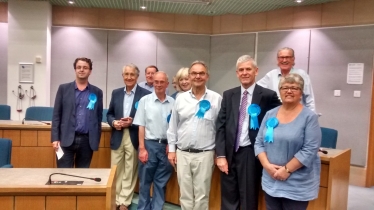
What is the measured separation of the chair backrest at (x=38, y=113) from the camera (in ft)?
14.3

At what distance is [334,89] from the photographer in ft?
16.5

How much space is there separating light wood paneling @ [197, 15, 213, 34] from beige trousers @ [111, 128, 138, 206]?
365cm

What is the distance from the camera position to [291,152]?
7.00 feet

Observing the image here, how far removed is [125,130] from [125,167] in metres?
0.40

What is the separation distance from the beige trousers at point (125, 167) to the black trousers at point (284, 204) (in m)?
1.58

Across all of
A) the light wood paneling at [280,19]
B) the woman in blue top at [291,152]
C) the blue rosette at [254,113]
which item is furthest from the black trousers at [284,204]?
the light wood paneling at [280,19]

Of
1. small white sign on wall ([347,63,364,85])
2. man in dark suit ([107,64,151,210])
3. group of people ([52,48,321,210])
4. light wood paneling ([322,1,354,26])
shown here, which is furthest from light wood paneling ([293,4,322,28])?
man in dark suit ([107,64,151,210])

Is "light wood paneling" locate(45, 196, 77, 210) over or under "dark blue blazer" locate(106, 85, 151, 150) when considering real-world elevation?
under

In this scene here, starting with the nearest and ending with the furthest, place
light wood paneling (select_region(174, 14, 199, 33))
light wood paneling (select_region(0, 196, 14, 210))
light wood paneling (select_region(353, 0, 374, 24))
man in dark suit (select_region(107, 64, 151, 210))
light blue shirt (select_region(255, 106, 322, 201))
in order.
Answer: light wood paneling (select_region(0, 196, 14, 210)), light blue shirt (select_region(255, 106, 322, 201)), man in dark suit (select_region(107, 64, 151, 210)), light wood paneling (select_region(353, 0, 374, 24)), light wood paneling (select_region(174, 14, 199, 33))

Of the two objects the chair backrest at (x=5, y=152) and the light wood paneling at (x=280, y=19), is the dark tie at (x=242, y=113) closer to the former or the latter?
the chair backrest at (x=5, y=152)

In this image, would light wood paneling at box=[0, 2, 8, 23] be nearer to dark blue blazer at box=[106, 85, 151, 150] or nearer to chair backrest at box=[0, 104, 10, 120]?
chair backrest at box=[0, 104, 10, 120]

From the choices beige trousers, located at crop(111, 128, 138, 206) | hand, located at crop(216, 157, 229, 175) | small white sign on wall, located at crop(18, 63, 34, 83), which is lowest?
beige trousers, located at crop(111, 128, 138, 206)

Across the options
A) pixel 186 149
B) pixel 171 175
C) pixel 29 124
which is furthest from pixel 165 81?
pixel 29 124

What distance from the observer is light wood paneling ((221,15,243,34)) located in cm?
623
